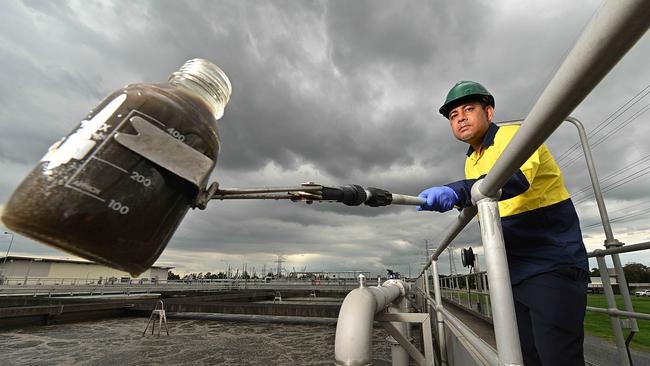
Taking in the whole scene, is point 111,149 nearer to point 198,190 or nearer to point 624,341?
point 198,190

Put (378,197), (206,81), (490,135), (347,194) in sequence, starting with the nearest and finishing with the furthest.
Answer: (206,81) → (347,194) → (378,197) → (490,135)

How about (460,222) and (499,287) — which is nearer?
(499,287)

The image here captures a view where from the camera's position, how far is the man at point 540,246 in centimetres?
125

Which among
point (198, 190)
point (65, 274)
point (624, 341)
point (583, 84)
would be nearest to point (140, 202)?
point (198, 190)

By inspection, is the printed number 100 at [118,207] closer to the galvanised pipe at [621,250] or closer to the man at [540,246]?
the man at [540,246]

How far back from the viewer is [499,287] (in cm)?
71

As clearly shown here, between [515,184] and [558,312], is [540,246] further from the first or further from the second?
[515,184]

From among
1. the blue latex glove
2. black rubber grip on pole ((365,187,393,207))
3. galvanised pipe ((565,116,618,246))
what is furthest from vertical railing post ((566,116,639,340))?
black rubber grip on pole ((365,187,393,207))

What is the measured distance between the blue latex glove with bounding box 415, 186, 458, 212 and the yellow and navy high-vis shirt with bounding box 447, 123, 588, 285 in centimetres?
6

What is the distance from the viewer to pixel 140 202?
0.61 m

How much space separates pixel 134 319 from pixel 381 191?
13.0 m

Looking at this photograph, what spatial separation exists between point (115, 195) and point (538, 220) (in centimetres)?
165

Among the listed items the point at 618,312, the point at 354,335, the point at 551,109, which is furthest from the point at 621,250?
the point at 551,109

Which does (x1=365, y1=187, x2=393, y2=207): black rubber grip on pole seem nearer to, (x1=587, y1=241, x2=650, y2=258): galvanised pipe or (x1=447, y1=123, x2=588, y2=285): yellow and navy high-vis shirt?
(x1=447, y1=123, x2=588, y2=285): yellow and navy high-vis shirt
